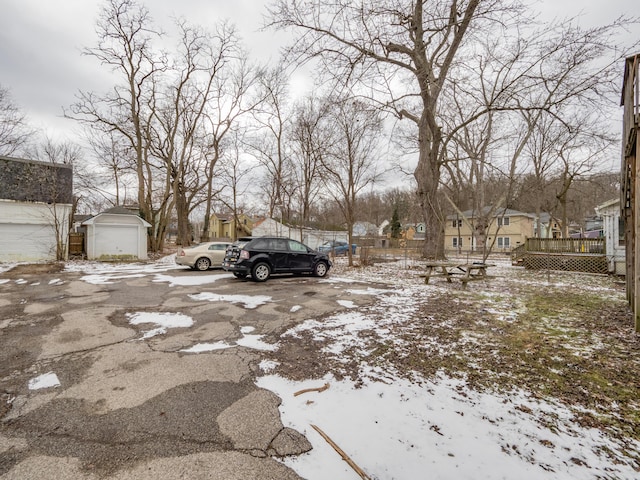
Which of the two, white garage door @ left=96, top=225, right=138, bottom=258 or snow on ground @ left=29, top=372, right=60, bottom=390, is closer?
snow on ground @ left=29, top=372, right=60, bottom=390

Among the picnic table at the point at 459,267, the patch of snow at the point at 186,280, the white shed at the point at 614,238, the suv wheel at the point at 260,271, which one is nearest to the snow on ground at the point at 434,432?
the patch of snow at the point at 186,280

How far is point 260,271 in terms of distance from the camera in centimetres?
993

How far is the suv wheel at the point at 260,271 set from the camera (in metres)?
9.82

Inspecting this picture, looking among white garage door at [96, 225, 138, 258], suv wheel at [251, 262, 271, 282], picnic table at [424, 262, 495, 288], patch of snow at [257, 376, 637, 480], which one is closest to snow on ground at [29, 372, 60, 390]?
patch of snow at [257, 376, 637, 480]

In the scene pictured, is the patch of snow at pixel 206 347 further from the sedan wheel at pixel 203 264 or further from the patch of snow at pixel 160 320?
the sedan wheel at pixel 203 264

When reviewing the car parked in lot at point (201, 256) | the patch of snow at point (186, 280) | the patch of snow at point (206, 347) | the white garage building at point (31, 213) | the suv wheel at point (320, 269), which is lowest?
the patch of snow at point (206, 347)

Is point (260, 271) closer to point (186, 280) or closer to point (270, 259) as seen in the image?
point (270, 259)

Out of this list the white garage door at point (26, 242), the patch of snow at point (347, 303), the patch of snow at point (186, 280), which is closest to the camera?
the patch of snow at point (347, 303)

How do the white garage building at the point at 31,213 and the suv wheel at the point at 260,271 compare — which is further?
the white garage building at the point at 31,213

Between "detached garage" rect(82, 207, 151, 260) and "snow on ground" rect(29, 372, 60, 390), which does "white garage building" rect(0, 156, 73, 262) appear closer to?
"detached garage" rect(82, 207, 151, 260)

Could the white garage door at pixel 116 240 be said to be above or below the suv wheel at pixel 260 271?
above

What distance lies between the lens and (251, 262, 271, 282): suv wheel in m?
9.82

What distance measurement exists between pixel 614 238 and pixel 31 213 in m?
27.6

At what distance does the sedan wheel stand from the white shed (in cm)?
1653
